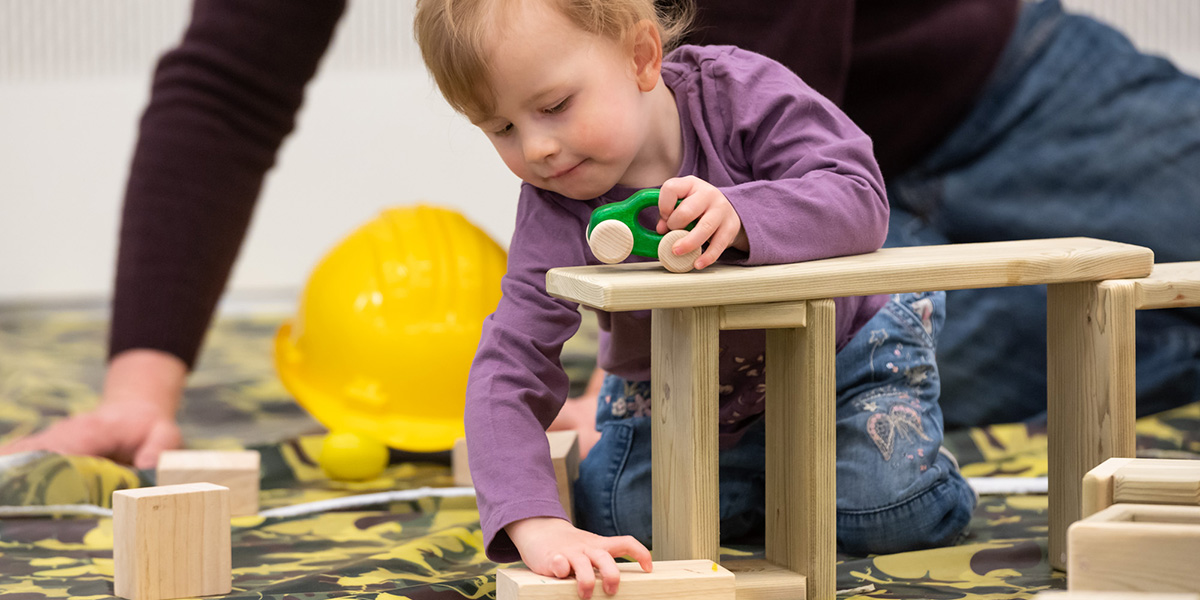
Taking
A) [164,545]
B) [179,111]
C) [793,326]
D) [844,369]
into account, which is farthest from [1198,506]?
[179,111]

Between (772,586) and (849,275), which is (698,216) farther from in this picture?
(772,586)

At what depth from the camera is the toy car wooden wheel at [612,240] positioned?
2.66 ft

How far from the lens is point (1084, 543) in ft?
2.12

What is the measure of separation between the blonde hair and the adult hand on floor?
653 mm

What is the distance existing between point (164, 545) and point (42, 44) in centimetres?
224

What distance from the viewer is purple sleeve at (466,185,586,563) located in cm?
83

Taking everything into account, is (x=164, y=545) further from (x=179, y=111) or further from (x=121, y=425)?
(x=179, y=111)

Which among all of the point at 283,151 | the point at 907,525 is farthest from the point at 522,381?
the point at 283,151

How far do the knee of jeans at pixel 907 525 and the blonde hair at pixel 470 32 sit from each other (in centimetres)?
44

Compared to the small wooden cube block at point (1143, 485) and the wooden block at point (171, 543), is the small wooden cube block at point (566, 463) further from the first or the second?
the small wooden cube block at point (1143, 485)

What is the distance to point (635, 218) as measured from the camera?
0.83 meters

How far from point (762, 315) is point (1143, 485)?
252 mm

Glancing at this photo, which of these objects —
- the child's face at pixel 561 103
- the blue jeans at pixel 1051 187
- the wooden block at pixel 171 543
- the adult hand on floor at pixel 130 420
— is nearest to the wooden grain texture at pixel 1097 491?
the child's face at pixel 561 103

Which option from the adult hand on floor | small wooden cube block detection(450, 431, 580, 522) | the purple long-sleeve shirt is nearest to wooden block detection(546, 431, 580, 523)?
small wooden cube block detection(450, 431, 580, 522)
